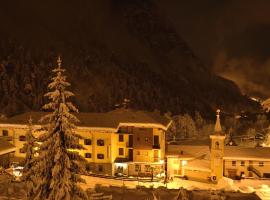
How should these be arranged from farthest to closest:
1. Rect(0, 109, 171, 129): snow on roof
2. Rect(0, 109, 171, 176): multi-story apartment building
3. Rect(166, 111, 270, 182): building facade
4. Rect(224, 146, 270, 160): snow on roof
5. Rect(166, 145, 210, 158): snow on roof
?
Rect(166, 145, 210, 158): snow on roof, Rect(0, 109, 171, 129): snow on roof, Rect(224, 146, 270, 160): snow on roof, Rect(0, 109, 171, 176): multi-story apartment building, Rect(166, 111, 270, 182): building facade

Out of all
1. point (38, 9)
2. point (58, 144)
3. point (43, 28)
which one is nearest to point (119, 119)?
point (58, 144)

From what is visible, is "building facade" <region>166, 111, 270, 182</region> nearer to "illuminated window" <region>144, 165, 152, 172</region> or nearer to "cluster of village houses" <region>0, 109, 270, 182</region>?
"cluster of village houses" <region>0, 109, 270, 182</region>

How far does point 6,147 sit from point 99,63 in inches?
3569

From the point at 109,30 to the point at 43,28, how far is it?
39.4 metres

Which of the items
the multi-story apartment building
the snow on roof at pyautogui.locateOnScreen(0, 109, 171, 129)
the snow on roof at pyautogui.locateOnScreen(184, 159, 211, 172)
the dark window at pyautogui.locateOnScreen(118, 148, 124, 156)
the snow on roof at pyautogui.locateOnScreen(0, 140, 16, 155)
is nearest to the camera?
the snow on roof at pyautogui.locateOnScreen(184, 159, 211, 172)

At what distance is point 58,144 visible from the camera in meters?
15.5

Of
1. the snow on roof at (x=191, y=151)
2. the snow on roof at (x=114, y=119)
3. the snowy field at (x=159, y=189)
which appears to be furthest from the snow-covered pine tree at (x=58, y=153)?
the snow on roof at (x=191, y=151)

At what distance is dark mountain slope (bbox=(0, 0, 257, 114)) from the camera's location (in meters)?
108

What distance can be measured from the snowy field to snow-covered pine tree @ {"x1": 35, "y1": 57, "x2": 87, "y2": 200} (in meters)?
12.1

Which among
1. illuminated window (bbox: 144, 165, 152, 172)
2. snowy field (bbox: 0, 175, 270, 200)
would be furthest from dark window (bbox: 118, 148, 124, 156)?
snowy field (bbox: 0, 175, 270, 200)

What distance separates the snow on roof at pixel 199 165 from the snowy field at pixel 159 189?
6.63ft

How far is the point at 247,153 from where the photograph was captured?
1828 inches

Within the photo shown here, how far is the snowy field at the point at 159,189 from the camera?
31031 mm

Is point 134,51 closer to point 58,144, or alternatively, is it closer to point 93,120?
point 93,120
